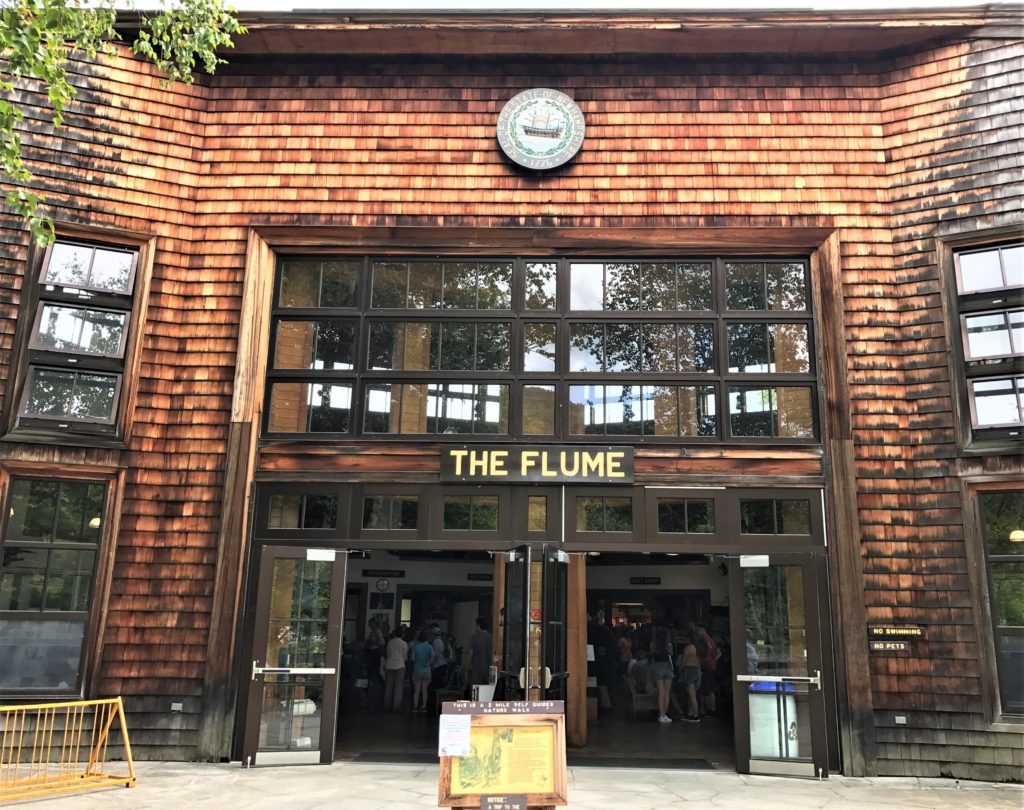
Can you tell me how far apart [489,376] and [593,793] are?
433 centimetres

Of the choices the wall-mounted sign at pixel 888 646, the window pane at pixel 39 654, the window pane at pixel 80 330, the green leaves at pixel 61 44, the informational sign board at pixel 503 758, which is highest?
the green leaves at pixel 61 44

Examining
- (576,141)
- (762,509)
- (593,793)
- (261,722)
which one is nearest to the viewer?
(593,793)

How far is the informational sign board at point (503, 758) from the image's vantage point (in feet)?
16.7

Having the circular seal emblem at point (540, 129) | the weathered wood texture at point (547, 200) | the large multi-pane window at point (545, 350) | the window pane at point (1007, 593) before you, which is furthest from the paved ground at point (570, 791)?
the circular seal emblem at point (540, 129)

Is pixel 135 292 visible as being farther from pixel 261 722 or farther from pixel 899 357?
pixel 899 357

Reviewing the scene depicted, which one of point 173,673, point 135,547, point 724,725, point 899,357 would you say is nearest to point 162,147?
point 135,547

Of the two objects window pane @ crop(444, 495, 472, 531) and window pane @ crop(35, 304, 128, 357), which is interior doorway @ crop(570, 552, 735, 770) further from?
window pane @ crop(35, 304, 128, 357)

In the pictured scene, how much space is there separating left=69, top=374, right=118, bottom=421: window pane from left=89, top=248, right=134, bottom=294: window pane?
1.00 meters

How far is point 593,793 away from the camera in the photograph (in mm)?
7152

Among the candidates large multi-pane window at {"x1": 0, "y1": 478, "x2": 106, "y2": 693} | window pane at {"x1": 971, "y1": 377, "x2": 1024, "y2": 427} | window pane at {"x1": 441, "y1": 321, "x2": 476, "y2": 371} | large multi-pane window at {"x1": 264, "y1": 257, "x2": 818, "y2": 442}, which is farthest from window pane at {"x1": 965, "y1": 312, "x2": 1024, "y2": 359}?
large multi-pane window at {"x1": 0, "y1": 478, "x2": 106, "y2": 693}

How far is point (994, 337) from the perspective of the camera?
337 inches

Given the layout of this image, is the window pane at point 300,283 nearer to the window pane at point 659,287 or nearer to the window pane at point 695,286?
the window pane at point 659,287

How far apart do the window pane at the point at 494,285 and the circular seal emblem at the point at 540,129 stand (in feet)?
3.95

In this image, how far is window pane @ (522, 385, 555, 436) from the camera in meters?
9.04
